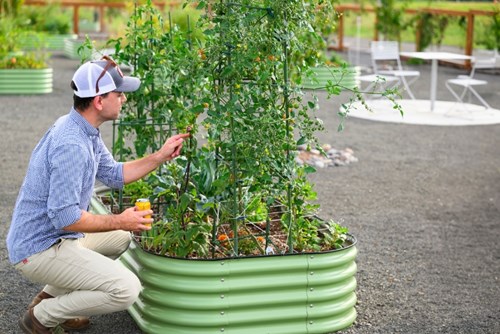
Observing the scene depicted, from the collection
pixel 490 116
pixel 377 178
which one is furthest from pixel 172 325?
pixel 490 116

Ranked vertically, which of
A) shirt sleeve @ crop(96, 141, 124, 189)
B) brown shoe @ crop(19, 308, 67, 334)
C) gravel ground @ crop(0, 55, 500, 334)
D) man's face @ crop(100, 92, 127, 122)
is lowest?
gravel ground @ crop(0, 55, 500, 334)

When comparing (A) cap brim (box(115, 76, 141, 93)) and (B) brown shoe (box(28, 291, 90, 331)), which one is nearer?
(A) cap brim (box(115, 76, 141, 93))

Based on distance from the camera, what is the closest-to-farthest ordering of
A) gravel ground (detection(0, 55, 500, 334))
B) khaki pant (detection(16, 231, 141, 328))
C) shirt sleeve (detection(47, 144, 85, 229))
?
shirt sleeve (detection(47, 144, 85, 229)) → khaki pant (detection(16, 231, 141, 328)) → gravel ground (detection(0, 55, 500, 334))

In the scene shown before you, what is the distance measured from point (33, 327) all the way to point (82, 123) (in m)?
0.94

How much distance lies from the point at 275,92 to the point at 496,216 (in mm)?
3313

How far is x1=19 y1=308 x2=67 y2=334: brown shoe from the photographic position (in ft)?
13.8

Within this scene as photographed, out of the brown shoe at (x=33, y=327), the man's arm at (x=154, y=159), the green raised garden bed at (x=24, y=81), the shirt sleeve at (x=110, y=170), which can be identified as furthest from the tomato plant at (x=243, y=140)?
the green raised garden bed at (x=24, y=81)

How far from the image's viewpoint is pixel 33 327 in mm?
4211

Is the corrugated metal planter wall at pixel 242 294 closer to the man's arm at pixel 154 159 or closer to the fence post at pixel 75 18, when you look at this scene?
the man's arm at pixel 154 159

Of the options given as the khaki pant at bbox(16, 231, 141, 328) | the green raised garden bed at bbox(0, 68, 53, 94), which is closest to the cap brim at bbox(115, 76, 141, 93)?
the khaki pant at bbox(16, 231, 141, 328)

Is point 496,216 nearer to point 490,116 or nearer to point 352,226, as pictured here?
point 352,226

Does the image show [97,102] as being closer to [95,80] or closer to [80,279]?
[95,80]

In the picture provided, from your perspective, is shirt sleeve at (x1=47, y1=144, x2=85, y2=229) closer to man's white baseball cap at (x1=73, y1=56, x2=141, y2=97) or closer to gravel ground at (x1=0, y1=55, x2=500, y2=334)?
man's white baseball cap at (x1=73, y1=56, x2=141, y2=97)

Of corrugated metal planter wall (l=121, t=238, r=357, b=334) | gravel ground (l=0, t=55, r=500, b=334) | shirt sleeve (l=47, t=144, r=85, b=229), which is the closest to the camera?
shirt sleeve (l=47, t=144, r=85, b=229)
